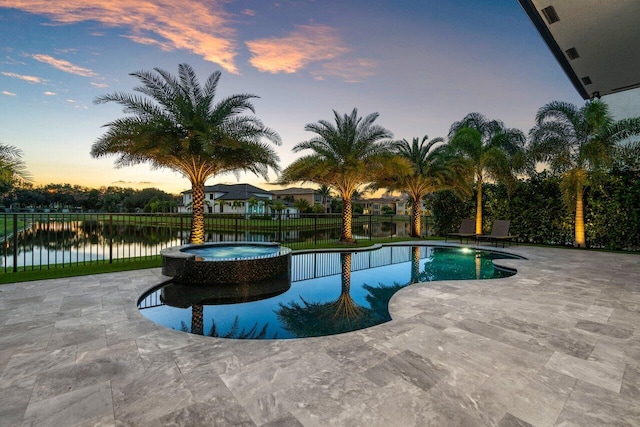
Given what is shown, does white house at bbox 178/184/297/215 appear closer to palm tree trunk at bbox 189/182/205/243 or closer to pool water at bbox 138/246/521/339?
palm tree trunk at bbox 189/182/205/243

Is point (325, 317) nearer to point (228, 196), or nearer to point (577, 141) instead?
point (577, 141)

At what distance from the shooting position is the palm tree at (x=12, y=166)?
6.24 meters

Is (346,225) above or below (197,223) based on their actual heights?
below

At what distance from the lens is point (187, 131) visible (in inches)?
332

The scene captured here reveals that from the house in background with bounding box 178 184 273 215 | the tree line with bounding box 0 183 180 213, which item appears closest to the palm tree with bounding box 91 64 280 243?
the house in background with bounding box 178 184 273 215

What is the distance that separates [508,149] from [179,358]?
18458 mm

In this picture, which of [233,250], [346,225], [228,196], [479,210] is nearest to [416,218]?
[479,210]

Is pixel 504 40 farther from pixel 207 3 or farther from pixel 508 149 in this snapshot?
pixel 207 3

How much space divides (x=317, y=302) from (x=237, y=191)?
55.6 m

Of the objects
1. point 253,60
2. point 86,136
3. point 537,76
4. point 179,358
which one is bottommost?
point 179,358

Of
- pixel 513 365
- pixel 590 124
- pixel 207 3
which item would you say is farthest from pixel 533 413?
pixel 590 124

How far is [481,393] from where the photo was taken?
209 centimetres

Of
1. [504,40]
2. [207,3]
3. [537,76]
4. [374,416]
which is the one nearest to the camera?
[374,416]

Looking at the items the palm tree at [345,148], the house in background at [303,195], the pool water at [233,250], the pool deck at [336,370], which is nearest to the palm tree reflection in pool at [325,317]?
the pool deck at [336,370]
